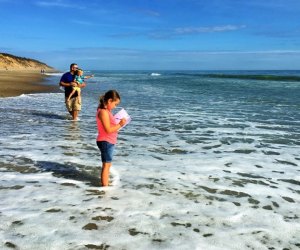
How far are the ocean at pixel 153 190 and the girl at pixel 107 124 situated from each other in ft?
1.84

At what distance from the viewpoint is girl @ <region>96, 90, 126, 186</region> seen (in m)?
5.92

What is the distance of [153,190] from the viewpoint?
6184 millimetres

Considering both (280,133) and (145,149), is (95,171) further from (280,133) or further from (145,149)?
(280,133)

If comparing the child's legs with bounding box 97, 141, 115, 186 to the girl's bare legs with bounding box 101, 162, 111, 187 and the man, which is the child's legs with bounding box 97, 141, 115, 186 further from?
the man

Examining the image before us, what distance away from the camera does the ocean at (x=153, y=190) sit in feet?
15.1

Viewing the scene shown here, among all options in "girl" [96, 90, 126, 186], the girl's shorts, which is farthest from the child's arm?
the girl's shorts

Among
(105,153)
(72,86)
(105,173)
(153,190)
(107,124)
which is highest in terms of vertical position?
(72,86)

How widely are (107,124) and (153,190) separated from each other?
1240mm

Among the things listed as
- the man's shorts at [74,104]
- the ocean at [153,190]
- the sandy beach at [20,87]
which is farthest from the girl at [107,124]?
the sandy beach at [20,87]

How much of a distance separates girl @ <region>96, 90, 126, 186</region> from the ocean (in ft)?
1.84

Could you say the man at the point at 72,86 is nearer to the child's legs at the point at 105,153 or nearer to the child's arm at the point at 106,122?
the child's legs at the point at 105,153

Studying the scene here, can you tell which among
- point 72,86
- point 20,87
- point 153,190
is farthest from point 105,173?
point 20,87

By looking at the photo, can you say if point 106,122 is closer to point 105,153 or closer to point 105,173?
point 105,153

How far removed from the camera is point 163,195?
235 inches
